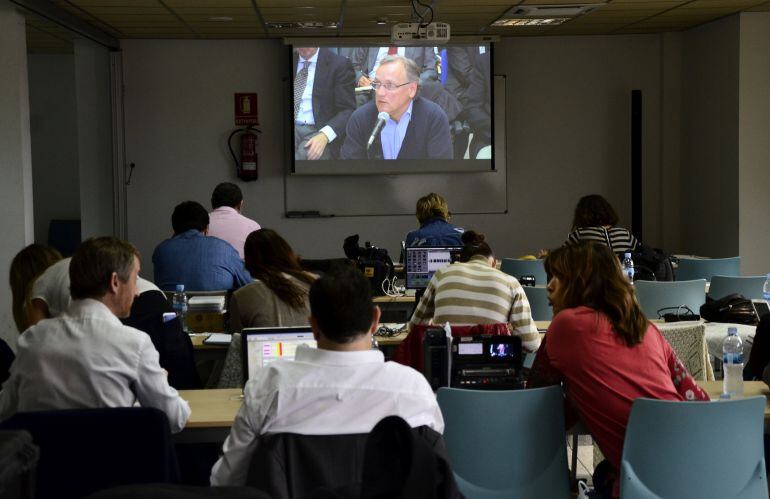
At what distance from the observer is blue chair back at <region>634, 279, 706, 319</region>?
6324 mm

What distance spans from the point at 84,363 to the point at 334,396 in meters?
0.96

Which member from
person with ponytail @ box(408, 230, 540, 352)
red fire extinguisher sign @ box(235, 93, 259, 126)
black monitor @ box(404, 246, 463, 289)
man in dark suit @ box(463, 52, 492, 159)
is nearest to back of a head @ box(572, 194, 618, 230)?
black monitor @ box(404, 246, 463, 289)

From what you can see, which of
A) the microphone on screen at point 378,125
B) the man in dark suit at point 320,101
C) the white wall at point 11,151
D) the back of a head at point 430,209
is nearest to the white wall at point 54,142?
the man in dark suit at point 320,101

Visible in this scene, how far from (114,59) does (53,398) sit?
8990mm

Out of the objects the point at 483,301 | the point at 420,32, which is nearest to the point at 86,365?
the point at 483,301

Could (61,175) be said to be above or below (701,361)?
above

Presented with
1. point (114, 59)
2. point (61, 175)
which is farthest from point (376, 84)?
point (61, 175)

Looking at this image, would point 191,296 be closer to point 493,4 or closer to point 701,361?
point 701,361

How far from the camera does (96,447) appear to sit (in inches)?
110

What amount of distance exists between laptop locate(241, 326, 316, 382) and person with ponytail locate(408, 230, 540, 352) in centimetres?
129

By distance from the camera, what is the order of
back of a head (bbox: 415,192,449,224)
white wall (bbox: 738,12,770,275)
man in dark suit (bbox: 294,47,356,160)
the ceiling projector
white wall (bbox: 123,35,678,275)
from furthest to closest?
white wall (bbox: 123,35,678,275) < man in dark suit (bbox: 294,47,356,160) < white wall (bbox: 738,12,770,275) < the ceiling projector < back of a head (bbox: 415,192,449,224)

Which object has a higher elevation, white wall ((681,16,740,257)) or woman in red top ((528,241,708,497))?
white wall ((681,16,740,257))

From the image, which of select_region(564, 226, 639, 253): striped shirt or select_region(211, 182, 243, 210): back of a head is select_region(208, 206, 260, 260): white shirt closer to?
select_region(211, 182, 243, 210): back of a head

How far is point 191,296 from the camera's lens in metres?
6.01
